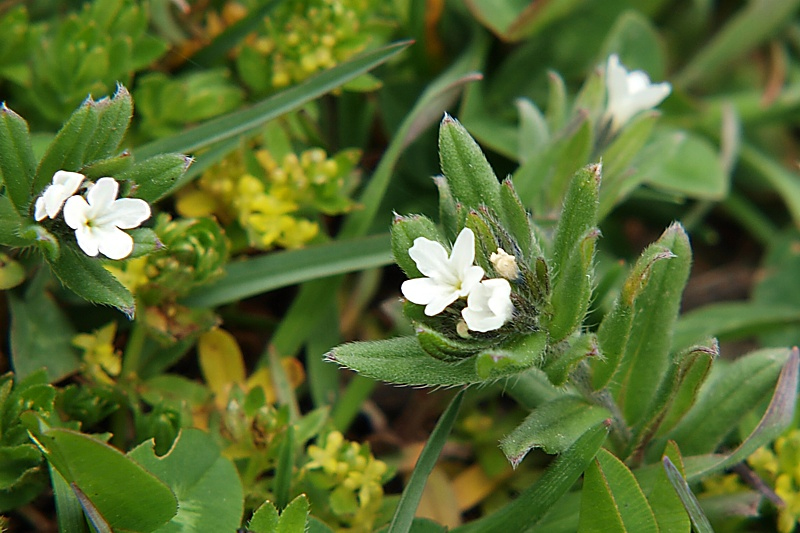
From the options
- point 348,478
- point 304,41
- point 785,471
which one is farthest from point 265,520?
point 304,41

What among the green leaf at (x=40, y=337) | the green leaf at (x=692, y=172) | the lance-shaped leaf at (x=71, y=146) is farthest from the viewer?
the green leaf at (x=692, y=172)

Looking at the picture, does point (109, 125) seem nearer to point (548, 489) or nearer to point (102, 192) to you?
point (102, 192)

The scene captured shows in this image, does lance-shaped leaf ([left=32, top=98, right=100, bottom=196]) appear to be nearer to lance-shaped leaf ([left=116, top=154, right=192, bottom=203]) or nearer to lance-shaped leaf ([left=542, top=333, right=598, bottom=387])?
lance-shaped leaf ([left=116, top=154, right=192, bottom=203])

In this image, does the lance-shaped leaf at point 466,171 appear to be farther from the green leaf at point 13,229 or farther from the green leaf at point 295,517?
the green leaf at point 13,229

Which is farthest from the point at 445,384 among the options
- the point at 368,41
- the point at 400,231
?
the point at 368,41

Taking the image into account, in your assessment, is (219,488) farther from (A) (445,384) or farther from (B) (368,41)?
(B) (368,41)

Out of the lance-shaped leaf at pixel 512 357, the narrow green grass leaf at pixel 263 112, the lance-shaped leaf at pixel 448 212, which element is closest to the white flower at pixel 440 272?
the lance-shaped leaf at pixel 512 357
